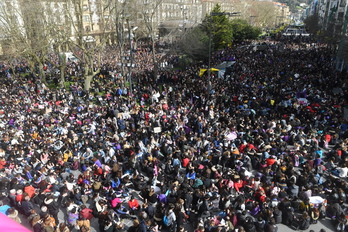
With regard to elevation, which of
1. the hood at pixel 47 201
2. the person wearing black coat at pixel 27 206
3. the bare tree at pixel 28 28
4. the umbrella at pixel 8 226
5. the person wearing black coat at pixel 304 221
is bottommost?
the person wearing black coat at pixel 304 221

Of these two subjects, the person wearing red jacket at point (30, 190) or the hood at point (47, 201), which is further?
the person wearing red jacket at point (30, 190)

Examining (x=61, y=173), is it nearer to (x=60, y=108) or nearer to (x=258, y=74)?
(x=60, y=108)

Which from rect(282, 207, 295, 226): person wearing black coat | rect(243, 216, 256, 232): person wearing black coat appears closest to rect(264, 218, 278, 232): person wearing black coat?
rect(243, 216, 256, 232): person wearing black coat

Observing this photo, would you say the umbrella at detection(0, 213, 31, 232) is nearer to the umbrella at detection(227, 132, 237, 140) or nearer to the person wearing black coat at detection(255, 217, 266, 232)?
the person wearing black coat at detection(255, 217, 266, 232)

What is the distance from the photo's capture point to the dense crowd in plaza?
6.77 metres

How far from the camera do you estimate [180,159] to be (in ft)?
30.9

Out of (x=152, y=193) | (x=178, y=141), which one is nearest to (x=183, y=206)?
(x=152, y=193)

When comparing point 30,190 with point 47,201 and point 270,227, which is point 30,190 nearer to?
point 47,201

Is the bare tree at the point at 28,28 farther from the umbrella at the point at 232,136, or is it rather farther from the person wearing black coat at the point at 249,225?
the person wearing black coat at the point at 249,225

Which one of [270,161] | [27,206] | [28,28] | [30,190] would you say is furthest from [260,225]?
[28,28]

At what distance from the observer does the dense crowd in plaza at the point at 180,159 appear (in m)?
6.77

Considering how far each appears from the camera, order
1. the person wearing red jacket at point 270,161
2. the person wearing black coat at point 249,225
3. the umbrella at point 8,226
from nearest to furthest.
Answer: the umbrella at point 8,226 < the person wearing black coat at point 249,225 < the person wearing red jacket at point 270,161

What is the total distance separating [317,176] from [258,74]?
14112 mm

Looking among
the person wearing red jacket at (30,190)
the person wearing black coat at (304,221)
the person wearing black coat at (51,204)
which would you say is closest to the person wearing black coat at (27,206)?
the person wearing black coat at (51,204)
